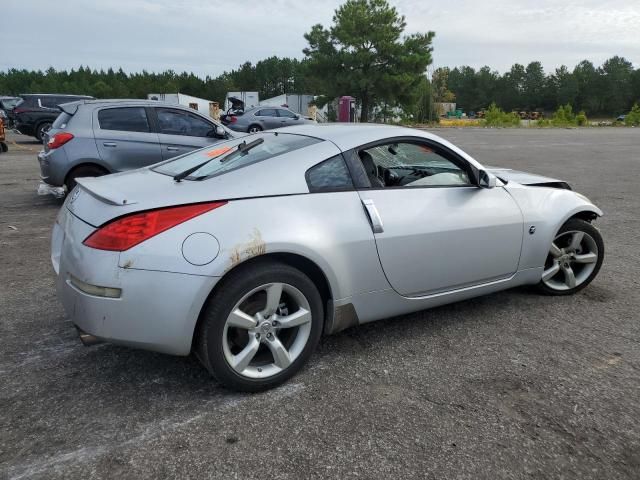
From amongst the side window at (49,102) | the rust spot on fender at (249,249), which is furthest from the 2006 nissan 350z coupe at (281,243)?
the side window at (49,102)

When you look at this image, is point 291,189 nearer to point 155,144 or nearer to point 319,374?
point 319,374

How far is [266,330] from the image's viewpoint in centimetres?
270

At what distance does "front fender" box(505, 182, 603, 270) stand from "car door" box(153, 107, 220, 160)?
5.28 m

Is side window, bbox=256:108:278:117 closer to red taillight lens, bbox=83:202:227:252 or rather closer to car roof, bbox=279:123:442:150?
car roof, bbox=279:123:442:150

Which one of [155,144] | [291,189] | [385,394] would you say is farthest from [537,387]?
[155,144]

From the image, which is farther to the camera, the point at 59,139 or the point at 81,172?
the point at 81,172

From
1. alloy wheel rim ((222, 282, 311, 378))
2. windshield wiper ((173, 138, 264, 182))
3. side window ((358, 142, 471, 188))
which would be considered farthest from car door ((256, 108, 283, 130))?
alloy wheel rim ((222, 282, 311, 378))

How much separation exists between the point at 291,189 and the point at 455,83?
129922 millimetres

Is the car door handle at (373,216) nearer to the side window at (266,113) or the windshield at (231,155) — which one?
the windshield at (231,155)

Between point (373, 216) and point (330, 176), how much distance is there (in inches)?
13.4

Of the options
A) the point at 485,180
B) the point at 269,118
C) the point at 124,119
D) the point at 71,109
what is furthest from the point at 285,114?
the point at 485,180

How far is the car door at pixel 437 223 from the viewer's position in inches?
122

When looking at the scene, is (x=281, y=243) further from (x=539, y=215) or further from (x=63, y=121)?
(x=63, y=121)

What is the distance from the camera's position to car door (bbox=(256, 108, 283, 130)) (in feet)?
78.6
